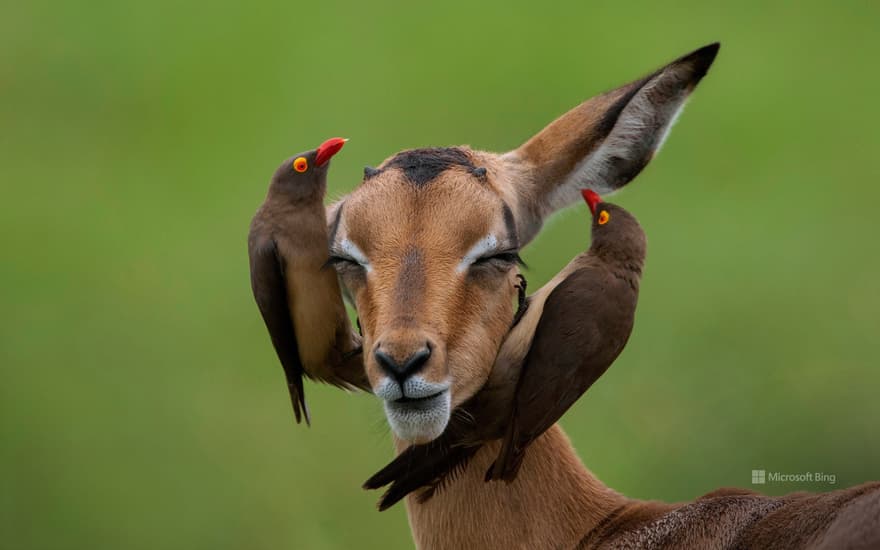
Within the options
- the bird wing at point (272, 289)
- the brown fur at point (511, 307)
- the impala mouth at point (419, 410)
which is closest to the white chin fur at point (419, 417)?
the impala mouth at point (419, 410)

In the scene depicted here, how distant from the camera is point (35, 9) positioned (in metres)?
26.1

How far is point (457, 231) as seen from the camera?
6117 mm

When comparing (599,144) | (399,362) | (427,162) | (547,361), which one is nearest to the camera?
(399,362)

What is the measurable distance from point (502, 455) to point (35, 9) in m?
21.7

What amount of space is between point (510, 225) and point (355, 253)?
627mm

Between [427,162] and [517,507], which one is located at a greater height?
[427,162]

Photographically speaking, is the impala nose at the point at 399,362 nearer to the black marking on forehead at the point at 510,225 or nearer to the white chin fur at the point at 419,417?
the white chin fur at the point at 419,417

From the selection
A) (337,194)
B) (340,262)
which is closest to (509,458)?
(340,262)

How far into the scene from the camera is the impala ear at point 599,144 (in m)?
6.65

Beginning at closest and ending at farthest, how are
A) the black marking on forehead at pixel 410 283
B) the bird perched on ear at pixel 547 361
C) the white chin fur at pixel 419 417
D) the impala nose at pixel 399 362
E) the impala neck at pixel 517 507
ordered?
the impala nose at pixel 399 362, the white chin fur at pixel 419 417, the black marking on forehead at pixel 410 283, the bird perched on ear at pixel 547 361, the impala neck at pixel 517 507

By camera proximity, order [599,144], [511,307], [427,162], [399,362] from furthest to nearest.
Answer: [599,144] < [427,162] < [511,307] < [399,362]

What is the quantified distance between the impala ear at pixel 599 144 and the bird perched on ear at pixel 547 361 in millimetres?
352

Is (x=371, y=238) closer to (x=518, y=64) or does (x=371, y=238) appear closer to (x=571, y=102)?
(x=571, y=102)

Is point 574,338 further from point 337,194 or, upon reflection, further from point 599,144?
point 337,194
